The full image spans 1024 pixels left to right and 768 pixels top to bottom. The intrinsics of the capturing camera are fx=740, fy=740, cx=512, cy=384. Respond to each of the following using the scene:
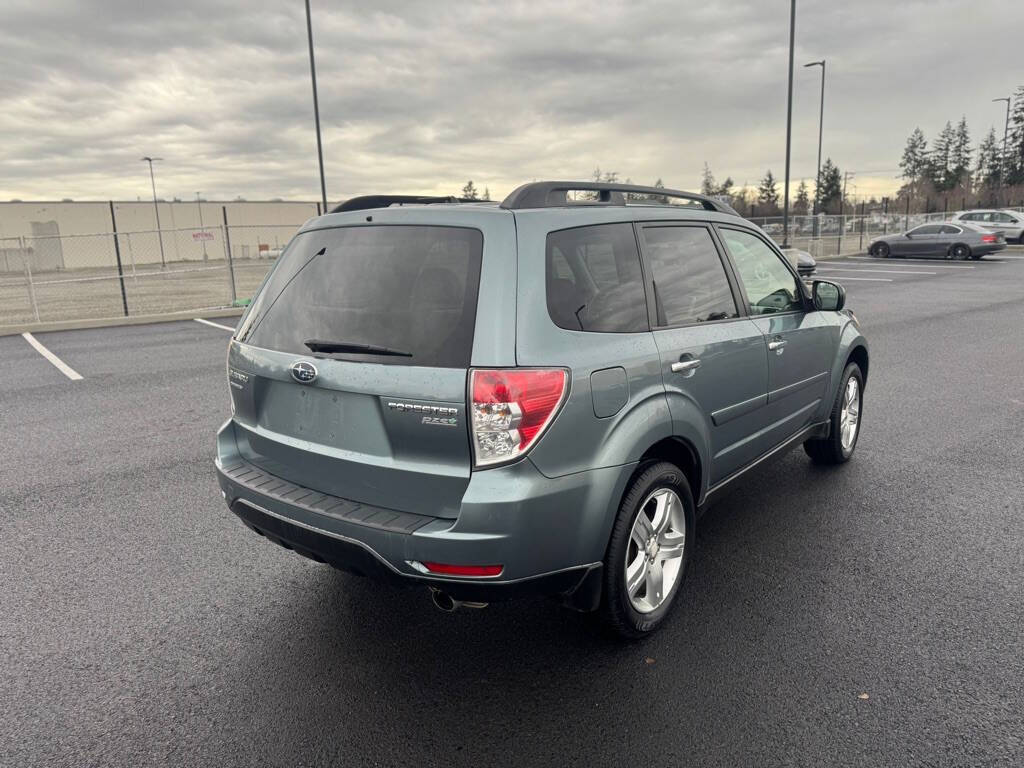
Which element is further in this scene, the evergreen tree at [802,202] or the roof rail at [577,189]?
the evergreen tree at [802,202]

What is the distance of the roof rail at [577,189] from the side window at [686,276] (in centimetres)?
23

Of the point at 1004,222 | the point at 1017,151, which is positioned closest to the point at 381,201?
the point at 1004,222

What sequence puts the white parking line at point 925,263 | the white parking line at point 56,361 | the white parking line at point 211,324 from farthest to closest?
the white parking line at point 925,263
the white parking line at point 211,324
the white parking line at point 56,361

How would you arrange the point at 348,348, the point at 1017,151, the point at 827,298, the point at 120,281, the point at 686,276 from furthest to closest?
the point at 1017,151 → the point at 120,281 → the point at 827,298 → the point at 686,276 → the point at 348,348

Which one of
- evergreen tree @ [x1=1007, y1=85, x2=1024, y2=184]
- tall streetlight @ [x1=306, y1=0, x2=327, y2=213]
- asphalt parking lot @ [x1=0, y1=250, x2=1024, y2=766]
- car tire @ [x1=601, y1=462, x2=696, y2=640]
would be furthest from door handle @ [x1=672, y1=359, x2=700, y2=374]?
evergreen tree @ [x1=1007, y1=85, x2=1024, y2=184]

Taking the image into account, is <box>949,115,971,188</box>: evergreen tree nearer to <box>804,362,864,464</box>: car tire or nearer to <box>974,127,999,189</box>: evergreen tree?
<box>974,127,999,189</box>: evergreen tree

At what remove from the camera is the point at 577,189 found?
3178mm

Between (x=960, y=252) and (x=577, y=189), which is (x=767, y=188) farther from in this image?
(x=577, y=189)

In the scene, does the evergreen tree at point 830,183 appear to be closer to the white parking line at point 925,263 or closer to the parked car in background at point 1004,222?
the parked car in background at point 1004,222

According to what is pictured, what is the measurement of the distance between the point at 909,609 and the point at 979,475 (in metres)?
2.25

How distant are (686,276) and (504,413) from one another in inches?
57.1

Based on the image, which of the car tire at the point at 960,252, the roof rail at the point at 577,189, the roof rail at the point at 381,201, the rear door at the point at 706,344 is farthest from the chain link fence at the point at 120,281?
the car tire at the point at 960,252

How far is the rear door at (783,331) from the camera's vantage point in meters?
3.97

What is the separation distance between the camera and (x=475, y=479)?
2.50m
